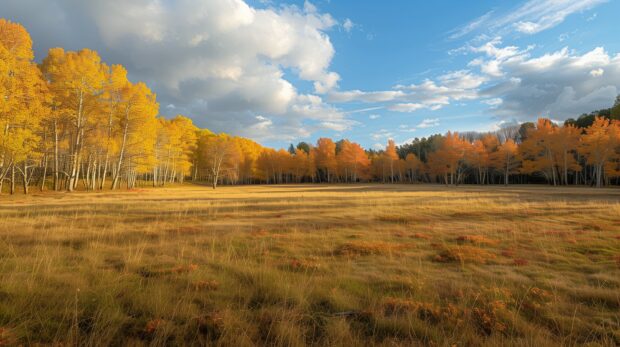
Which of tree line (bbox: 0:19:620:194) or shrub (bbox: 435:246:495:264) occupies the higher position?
tree line (bbox: 0:19:620:194)

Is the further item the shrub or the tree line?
the tree line

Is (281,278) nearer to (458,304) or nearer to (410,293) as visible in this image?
(410,293)

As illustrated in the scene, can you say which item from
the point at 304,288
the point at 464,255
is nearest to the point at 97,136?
the point at 304,288

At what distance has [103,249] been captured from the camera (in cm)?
766

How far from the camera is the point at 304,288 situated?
16.3 ft

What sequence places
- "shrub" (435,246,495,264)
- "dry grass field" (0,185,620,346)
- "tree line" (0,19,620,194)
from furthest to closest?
"tree line" (0,19,620,194), "shrub" (435,246,495,264), "dry grass field" (0,185,620,346)

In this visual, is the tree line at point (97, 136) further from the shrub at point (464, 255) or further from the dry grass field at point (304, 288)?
the shrub at point (464, 255)

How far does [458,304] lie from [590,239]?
897 centimetres

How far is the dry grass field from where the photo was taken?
3.67 m

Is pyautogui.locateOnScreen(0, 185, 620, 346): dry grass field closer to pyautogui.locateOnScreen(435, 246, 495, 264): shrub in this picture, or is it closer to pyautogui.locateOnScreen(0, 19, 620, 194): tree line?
pyautogui.locateOnScreen(435, 246, 495, 264): shrub

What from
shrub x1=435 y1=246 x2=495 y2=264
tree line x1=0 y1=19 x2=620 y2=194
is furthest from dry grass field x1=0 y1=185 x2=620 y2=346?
tree line x1=0 y1=19 x2=620 y2=194

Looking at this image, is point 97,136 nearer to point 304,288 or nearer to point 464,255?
point 304,288

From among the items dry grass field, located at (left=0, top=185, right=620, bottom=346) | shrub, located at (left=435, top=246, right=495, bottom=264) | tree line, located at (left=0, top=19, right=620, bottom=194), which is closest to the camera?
dry grass field, located at (left=0, top=185, right=620, bottom=346)

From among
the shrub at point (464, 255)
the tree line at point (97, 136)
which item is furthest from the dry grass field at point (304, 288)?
the tree line at point (97, 136)
